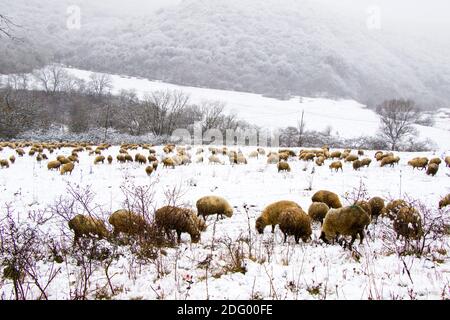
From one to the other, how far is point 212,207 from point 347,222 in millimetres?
3166

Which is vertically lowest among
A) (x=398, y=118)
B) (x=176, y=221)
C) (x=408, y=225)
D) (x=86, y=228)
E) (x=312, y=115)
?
(x=86, y=228)

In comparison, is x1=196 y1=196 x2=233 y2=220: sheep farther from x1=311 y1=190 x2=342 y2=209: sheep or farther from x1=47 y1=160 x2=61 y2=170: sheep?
x1=47 y1=160 x2=61 y2=170: sheep

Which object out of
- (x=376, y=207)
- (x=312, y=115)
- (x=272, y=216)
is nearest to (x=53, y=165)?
(x=272, y=216)

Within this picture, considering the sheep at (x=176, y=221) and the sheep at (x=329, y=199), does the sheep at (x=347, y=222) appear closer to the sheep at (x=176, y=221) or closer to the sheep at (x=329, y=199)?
the sheep at (x=176, y=221)

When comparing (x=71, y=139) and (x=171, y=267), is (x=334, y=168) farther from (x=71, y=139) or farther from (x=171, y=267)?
(x=71, y=139)

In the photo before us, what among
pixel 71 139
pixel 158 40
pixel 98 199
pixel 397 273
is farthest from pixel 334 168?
pixel 158 40

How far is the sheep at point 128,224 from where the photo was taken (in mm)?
4957

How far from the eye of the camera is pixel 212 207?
7.08 metres

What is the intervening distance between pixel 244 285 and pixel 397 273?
1776 mm

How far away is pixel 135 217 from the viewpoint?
17.0 feet

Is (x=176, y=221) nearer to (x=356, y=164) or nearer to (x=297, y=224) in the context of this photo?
(x=297, y=224)

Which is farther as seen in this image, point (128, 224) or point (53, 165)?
point (53, 165)

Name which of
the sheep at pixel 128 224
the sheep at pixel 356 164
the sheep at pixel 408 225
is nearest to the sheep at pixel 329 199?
the sheep at pixel 408 225
